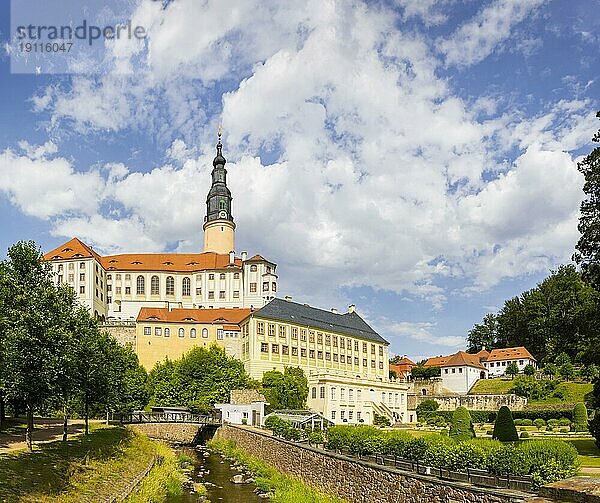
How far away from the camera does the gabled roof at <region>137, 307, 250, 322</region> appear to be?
272 feet

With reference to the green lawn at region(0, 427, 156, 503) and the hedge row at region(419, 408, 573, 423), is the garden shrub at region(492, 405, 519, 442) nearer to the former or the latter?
the green lawn at region(0, 427, 156, 503)

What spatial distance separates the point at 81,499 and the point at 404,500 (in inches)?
452

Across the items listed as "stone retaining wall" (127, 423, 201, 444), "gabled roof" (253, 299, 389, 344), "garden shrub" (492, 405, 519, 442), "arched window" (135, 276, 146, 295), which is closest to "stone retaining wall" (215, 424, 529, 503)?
"garden shrub" (492, 405, 519, 442)

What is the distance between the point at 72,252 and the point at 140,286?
13.1m

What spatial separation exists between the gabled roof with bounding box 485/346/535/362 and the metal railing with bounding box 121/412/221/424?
5615 centimetres

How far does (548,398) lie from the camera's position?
257 ft

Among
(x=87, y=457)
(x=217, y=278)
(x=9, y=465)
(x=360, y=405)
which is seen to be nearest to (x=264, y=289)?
(x=217, y=278)

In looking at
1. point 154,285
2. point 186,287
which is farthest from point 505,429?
point 154,285

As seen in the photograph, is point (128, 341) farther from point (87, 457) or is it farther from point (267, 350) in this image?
point (87, 457)

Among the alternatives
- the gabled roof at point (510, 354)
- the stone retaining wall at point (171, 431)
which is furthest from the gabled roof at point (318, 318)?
the stone retaining wall at point (171, 431)

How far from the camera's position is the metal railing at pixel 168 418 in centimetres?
5919

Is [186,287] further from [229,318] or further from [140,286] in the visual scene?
[229,318]

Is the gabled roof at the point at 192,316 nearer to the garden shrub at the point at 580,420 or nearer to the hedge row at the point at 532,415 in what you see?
the hedge row at the point at 532,415

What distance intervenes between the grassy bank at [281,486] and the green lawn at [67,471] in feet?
20.5
